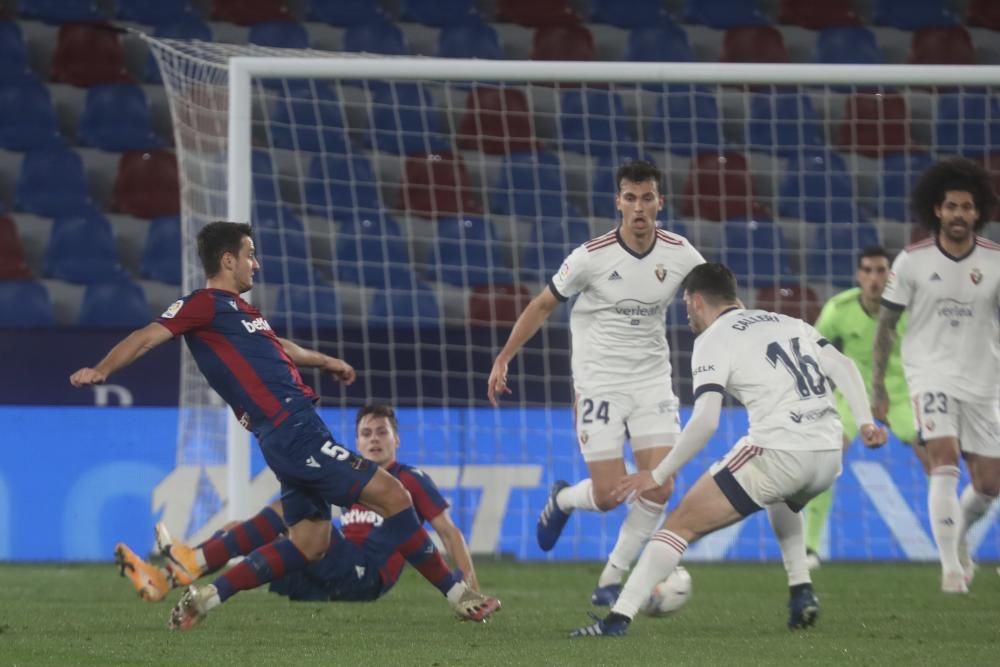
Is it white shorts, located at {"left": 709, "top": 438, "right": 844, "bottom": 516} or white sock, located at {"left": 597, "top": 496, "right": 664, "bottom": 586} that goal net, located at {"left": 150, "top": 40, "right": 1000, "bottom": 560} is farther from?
white shorts, located at {"left": 709, "top": 438, "right": 844, "bottom": 516}

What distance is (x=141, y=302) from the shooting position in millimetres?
12414

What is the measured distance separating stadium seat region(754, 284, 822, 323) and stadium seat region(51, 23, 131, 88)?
5749 millimetres

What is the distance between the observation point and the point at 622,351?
7430 millimetres

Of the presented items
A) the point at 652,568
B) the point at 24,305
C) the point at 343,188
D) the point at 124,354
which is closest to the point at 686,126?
the point at 343,188

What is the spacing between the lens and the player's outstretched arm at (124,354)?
18.0 ft

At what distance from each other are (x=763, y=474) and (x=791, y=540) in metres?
0.55

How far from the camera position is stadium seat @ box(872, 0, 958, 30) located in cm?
1462

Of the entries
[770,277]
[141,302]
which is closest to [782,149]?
[770,277]

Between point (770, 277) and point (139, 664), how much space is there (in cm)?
795

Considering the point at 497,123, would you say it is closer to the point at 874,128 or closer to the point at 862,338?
the point at 874,128

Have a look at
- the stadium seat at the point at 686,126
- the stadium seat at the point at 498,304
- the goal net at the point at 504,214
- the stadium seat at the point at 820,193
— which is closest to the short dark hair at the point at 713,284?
the goal net at the point at 504,214

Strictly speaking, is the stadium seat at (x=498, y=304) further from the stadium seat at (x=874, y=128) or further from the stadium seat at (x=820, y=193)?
the stadium seat at (x=874, y=128)

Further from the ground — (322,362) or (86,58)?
(86,58)

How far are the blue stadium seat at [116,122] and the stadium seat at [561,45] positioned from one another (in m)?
3.35
